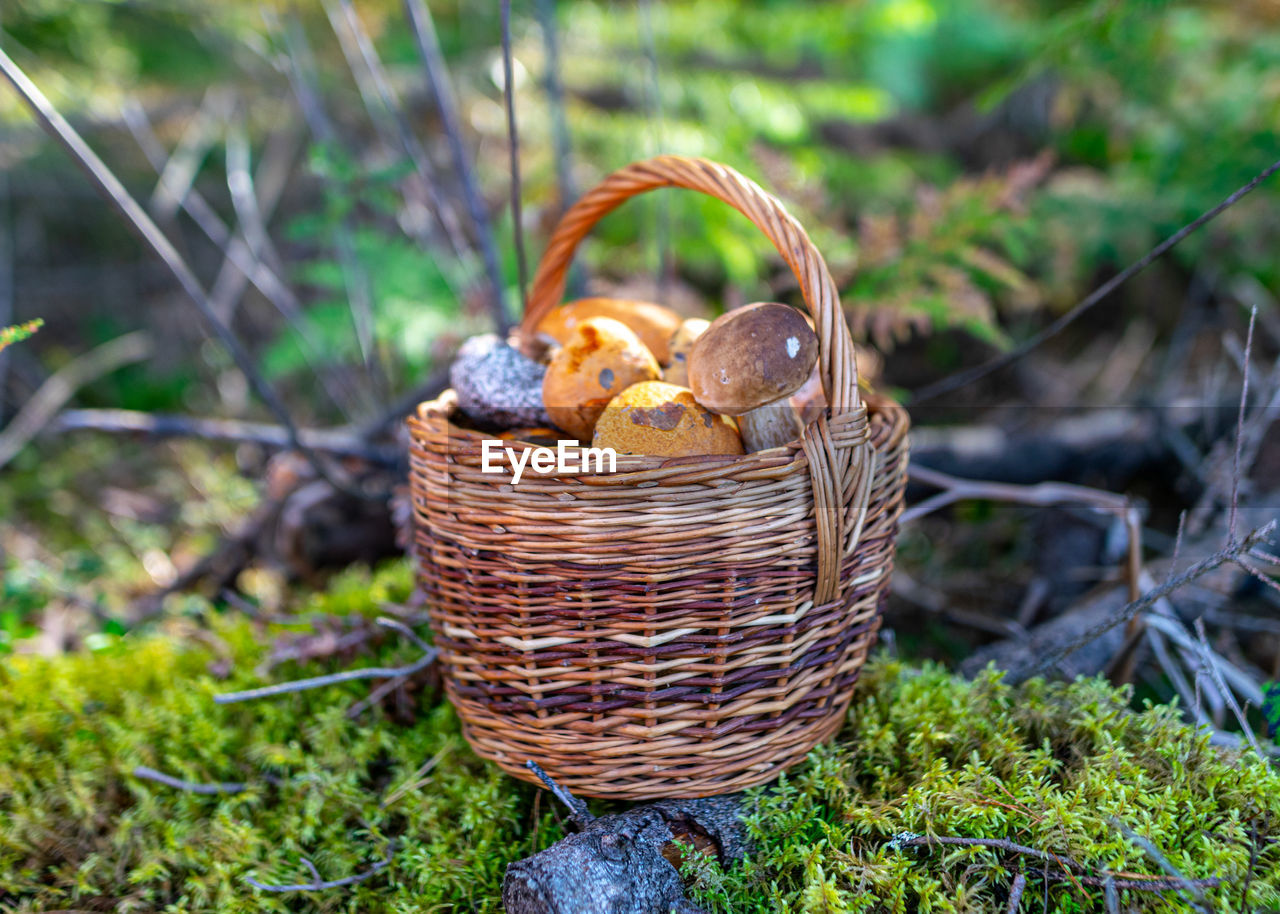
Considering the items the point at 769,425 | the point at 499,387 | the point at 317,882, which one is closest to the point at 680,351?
the point at 769,425

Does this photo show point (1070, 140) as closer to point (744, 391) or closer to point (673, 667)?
point (744, 391)

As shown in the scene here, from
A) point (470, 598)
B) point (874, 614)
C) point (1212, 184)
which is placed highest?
point (1212, 184)

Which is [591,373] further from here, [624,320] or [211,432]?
[211,432]

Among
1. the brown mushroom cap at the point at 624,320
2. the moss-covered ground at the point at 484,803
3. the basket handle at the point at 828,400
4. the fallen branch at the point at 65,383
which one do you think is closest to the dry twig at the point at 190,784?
the moss-covered ground at the point at 484,803

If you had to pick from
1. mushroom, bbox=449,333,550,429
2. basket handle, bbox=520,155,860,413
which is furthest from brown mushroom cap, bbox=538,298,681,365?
basket handle, bbox=520,155,860,413

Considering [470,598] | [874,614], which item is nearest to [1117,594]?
[874,614]

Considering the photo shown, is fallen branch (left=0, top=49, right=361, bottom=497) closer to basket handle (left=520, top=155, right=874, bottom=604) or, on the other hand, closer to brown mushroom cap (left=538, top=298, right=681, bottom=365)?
brown mushroom cap (left=538, top=298, right=681, bottom=365)

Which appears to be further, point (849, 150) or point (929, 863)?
point (849, 150)
